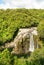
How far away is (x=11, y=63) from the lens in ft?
110

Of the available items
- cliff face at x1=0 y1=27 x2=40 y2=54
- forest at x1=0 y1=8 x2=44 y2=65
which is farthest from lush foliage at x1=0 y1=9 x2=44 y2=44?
cliff face at x1=0 y1=27 x2=40 y2=54

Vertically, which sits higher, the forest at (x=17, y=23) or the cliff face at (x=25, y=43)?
the forest at (x=17, y=23)

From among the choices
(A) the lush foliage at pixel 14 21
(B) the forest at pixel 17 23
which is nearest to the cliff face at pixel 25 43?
(B) the forest at pixel 17 23

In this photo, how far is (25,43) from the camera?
3928cm

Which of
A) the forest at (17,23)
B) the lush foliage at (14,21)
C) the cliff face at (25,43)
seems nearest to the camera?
the forest at (17,23)

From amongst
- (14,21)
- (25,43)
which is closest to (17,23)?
(14,21)

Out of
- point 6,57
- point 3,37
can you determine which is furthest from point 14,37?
point 6,57

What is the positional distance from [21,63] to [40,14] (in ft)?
52.5

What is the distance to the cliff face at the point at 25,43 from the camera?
39181mm

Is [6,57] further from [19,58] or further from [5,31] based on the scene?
[5,31]

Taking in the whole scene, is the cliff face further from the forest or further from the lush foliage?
the lush foliage

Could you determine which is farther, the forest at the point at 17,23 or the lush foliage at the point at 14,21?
the lush foliage at the point at 14,21

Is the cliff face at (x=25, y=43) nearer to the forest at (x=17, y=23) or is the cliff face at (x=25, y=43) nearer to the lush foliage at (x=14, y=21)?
the forest at (x=17, y=23)

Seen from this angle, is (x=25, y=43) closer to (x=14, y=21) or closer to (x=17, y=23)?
(x=17, y=23)
